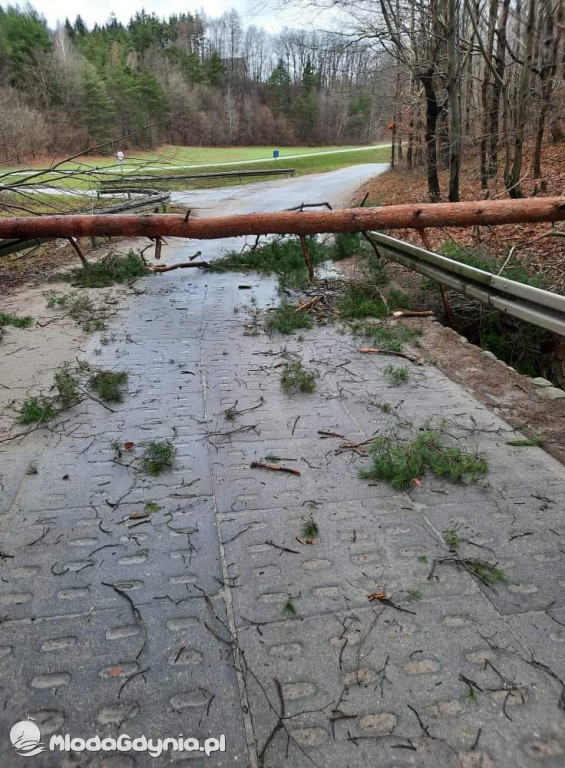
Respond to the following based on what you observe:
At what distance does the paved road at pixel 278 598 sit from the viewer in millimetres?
2064

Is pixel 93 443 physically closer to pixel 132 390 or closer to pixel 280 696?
Result: pixel 132 390

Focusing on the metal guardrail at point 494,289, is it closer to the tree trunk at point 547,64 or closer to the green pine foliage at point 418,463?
the green pine foliage at point 418,463

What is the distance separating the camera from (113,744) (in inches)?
79.0

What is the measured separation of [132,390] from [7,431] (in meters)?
1.20

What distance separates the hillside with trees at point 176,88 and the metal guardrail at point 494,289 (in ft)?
13.3

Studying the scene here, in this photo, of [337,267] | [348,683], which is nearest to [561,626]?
[348,683]

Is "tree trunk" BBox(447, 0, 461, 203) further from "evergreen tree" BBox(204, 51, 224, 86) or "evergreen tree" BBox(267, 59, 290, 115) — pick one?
"evergreen tree" BBox(204, 51, 224, 86)

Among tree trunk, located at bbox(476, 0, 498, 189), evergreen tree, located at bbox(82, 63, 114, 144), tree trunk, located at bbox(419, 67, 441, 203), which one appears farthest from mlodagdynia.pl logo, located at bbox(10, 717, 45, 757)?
evergreen tree, located at bbox(82, 63, 114, 144)

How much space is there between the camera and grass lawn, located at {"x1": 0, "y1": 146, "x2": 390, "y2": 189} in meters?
7.28

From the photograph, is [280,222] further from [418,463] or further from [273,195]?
[273,195]

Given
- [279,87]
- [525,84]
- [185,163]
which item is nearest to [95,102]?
[525,84]

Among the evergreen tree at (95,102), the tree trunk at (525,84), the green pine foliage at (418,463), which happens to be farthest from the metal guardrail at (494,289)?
the evergreen tree at (95,102)

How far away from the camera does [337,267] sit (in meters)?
10.3

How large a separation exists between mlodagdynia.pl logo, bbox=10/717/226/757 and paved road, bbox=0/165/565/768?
3cm
